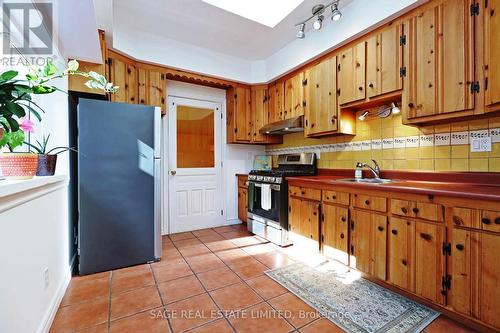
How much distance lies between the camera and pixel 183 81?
3.64m

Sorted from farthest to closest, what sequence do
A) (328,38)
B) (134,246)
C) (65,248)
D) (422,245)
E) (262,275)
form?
(328,38)
(134,246)
(262,275)
(65,248)
(422,245)

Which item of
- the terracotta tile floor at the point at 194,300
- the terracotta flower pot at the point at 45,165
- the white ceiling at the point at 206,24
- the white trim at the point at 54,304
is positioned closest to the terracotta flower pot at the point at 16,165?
the terracotta flower pot at the point at 45,165

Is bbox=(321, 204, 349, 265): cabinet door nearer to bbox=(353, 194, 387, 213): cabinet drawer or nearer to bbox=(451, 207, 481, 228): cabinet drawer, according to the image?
bbox=(353, 194, 387, 213): cabinet drawer

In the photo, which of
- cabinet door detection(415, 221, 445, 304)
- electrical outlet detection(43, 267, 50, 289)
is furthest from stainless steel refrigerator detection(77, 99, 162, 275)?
cabinet door detection(415, 221, 445, 304)

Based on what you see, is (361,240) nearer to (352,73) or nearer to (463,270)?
(463,270)

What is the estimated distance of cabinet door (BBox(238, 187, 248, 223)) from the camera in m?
3.92

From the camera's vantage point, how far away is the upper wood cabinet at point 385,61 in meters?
2.16

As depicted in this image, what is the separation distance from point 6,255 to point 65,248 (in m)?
1.24

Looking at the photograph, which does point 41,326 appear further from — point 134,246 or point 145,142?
point 145,142

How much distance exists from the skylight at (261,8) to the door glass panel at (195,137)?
166 cm

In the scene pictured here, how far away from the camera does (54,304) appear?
5.49 feet

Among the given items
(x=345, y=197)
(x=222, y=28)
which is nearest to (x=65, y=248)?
(x=345, y=197)

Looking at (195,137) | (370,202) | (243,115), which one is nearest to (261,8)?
(243,115)

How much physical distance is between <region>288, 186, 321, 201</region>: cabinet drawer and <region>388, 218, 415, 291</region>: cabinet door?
81cm
